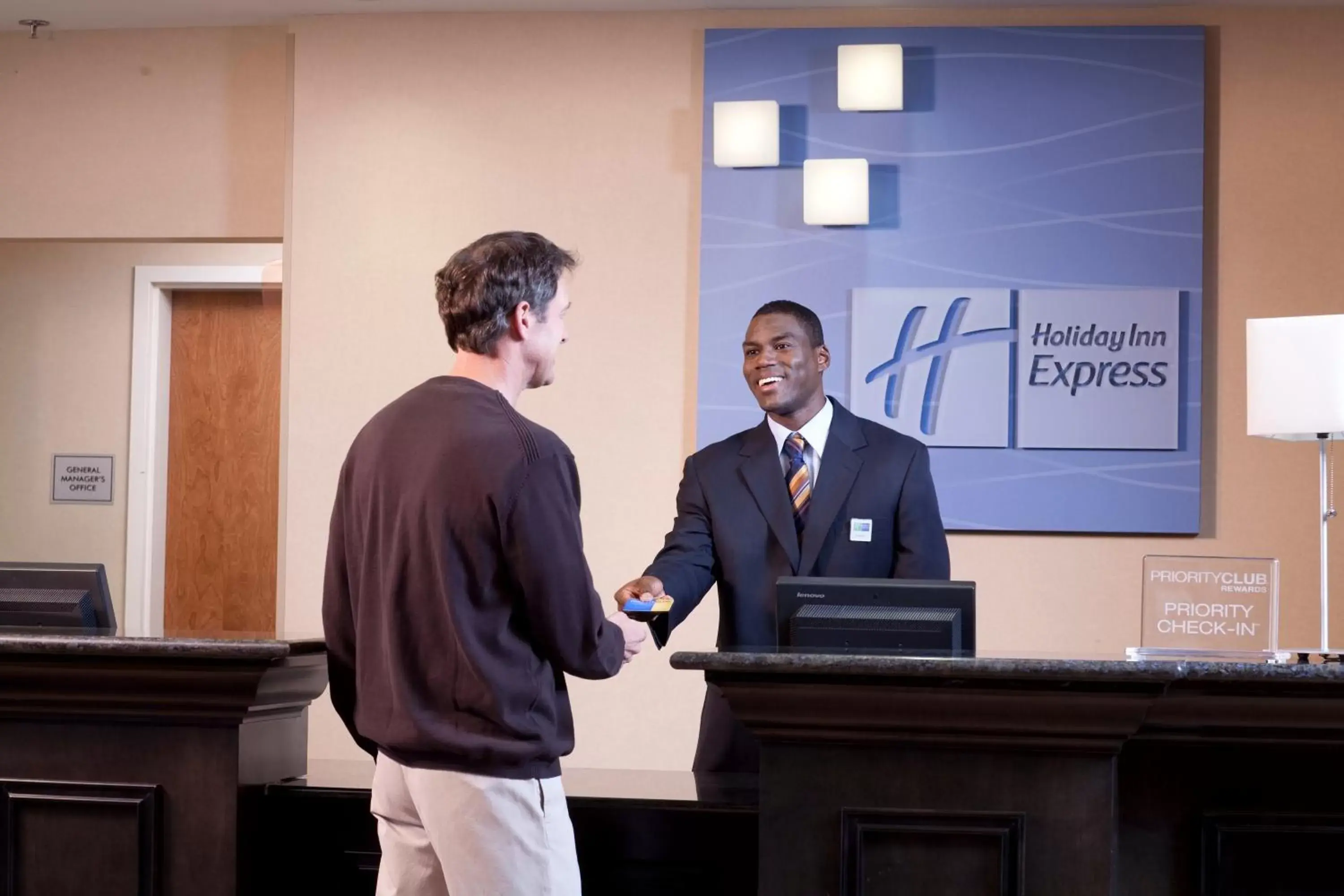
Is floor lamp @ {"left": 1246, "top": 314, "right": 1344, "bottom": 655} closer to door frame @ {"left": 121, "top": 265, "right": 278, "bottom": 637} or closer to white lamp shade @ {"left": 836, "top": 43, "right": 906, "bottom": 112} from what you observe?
white lamp shade @ {"left": 836, "top": 43, "right": 906, "bottom": 112}

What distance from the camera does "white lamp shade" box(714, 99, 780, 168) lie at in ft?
16.6

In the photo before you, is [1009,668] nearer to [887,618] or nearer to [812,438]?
[887,618]

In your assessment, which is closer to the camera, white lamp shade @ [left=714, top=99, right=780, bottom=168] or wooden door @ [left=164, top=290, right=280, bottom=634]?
white lamp shade @ [left=714, top=99, right=780, bottom=168]

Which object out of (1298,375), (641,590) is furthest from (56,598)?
(1298,375)

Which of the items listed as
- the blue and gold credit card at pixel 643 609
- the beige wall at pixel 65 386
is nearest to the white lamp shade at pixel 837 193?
the blue and gold credit card at pixel 643 609

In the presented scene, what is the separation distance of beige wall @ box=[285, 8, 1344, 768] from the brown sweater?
9.94 ft

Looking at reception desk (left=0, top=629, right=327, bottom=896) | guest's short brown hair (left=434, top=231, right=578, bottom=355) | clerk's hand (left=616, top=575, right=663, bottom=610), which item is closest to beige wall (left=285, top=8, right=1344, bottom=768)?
clerk's hand (left=616, top=575, right=663, bottom=610)

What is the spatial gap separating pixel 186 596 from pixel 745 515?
433cm

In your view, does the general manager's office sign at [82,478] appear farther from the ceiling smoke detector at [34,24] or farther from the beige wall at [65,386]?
the ceiling smoke detector at [34,24]

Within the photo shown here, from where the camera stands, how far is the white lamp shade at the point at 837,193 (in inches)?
197

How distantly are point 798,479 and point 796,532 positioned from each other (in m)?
0.14

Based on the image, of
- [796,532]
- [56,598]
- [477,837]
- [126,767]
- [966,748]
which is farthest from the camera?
[796,532]

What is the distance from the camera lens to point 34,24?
5.56m

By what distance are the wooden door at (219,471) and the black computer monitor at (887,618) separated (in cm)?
481
